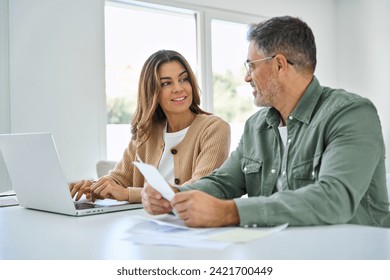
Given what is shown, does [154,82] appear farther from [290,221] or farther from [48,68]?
[48,68]

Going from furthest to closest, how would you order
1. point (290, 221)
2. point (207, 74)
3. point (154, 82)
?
point (207, 74), point (154, 82), point (290, 221)

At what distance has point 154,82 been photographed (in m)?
2.23

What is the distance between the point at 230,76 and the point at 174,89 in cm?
270

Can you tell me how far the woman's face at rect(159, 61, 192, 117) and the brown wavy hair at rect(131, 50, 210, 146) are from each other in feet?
0.07

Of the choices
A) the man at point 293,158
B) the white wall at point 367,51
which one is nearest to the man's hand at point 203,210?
the man at point 293,158

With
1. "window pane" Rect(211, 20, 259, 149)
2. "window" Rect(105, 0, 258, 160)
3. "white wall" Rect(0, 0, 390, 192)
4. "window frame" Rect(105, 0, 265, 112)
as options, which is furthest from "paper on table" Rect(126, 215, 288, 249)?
"window pane" Rect(211, 20, 259, 149)

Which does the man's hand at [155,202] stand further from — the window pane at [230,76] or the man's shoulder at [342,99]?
the window pane at [230,76]

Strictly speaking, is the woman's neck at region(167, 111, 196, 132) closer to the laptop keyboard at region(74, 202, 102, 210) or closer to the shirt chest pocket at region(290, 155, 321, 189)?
the laptop keyboard at region(74, 202, 102, 210)

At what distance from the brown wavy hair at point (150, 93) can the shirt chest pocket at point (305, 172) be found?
0.93 metres

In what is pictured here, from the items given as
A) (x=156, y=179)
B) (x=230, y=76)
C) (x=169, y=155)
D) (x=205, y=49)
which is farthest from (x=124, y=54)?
(x=156, y=179)

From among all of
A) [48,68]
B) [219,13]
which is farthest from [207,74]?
[48,68]

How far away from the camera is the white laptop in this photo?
141cm
